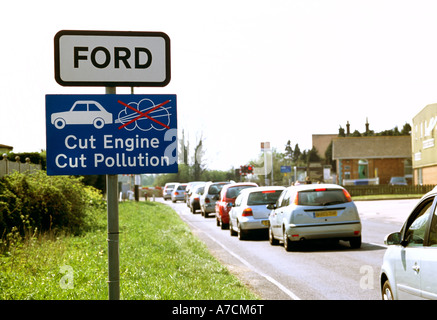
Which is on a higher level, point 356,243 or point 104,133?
point 104,133

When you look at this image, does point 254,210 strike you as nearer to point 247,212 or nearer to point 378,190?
point 247,212

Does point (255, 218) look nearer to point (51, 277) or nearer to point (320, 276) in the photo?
point (320, 276)

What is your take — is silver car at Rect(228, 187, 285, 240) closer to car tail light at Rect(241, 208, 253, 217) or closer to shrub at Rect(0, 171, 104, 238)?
car tail light at Rect(241, 208, 253, 217)

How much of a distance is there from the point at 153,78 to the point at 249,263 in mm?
9848

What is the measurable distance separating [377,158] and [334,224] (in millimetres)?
62224

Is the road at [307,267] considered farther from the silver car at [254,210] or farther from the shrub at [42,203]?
the shrub at [42,203]

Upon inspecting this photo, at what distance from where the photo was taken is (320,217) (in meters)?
15.0

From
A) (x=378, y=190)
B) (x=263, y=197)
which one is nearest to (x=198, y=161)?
(x=378, y=190)

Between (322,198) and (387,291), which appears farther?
(322,198)

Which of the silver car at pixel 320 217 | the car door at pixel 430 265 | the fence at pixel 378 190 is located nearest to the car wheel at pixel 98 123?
the car door at pixel 430 265
